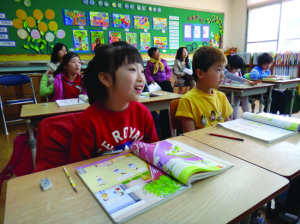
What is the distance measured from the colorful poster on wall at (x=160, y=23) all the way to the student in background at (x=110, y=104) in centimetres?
462

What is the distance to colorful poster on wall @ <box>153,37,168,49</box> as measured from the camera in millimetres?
5191

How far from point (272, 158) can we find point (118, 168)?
54 centimetres

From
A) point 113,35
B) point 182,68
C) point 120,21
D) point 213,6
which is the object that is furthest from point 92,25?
point 213,6

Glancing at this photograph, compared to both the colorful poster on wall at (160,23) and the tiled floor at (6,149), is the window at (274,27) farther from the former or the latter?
the tiled floor at (6,149)

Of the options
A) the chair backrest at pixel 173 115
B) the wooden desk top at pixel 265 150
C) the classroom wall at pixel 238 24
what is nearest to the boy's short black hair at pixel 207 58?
the chair backrest at pixel 173 115

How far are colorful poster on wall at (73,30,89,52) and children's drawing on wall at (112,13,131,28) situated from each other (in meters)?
0.70

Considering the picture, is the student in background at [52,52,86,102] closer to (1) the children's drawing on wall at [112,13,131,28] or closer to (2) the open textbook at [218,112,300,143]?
(2) the open textbook at [218,112,300,143]

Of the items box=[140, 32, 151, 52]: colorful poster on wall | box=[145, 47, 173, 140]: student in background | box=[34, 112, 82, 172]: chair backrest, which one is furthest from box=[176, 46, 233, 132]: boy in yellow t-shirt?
box=[140, 32, 151, 52]: colorful poster on wall

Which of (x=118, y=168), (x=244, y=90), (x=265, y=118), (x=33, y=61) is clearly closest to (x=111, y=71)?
(x=118, y=168)

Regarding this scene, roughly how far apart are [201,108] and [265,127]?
0.39 meters

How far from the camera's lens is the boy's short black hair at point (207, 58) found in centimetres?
131

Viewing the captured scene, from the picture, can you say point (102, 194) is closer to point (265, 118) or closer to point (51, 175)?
point (51, 175)

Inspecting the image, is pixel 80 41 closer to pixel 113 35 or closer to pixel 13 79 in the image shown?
pixel 113 35

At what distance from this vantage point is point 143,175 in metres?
0.60
